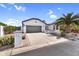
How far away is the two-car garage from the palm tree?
394 millimetres

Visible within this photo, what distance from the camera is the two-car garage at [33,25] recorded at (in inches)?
185

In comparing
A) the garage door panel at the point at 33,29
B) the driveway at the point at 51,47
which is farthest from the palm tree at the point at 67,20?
the garage door panel at the point at 33,29

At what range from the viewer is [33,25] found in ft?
15.8

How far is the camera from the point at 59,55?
4.62 meters

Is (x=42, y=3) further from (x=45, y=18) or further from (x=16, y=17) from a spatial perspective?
(x=16, y=17)

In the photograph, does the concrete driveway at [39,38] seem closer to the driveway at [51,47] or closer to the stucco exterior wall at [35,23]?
the driveway at [51,47]

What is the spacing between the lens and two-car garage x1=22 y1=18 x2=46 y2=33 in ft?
15.4

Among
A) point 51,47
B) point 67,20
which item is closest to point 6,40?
point 51,47

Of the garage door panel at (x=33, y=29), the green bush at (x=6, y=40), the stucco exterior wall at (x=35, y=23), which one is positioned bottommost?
the green bush at (x=6, y=40)

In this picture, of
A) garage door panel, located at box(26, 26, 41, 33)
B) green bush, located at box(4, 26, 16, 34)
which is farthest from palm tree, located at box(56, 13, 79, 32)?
green bush, located at box(4, 26, 16, 34)

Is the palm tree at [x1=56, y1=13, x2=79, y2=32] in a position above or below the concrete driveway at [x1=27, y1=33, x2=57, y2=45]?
above

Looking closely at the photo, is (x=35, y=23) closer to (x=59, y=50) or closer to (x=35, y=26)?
(x=35, y=26)

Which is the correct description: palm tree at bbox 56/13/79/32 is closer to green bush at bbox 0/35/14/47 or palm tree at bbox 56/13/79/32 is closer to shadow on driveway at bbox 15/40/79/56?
shadow on driveway at bbox 15/40/79/56

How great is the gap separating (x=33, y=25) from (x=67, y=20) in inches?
32.6
